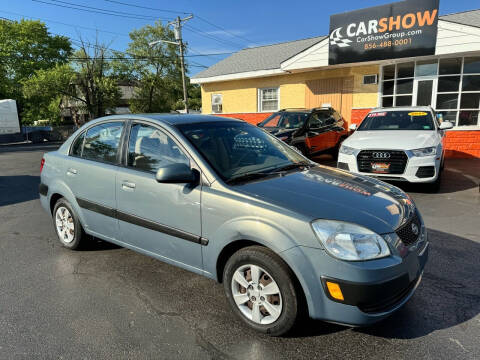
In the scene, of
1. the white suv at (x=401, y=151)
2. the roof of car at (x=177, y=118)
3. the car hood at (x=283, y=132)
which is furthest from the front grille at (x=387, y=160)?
the roof of car at (x=177, y=118)

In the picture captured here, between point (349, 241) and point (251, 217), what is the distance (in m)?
0.69

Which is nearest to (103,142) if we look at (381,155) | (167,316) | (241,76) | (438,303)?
(167,316)

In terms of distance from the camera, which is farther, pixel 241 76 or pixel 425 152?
pixel 241 76

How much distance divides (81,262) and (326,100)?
39.0 feet

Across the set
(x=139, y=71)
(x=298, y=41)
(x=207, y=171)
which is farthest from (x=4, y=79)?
(x=207, y=171)

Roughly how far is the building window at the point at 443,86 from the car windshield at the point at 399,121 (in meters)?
4.45

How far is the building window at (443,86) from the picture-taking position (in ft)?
35.2

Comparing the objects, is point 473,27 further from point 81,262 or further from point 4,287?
point 4,287

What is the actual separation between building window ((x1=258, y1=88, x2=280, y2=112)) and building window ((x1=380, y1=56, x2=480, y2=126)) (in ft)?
16.5

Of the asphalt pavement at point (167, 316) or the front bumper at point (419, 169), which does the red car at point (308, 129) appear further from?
the asphalt pavement at point (167, 316)

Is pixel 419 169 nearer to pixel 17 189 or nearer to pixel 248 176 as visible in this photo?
pixel 248 176

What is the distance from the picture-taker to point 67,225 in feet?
13.8

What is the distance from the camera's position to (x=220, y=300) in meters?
3.07

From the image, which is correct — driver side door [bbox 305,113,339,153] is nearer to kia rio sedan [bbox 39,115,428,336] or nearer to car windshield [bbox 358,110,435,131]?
car windshield [bbox 358,110,435,131]
